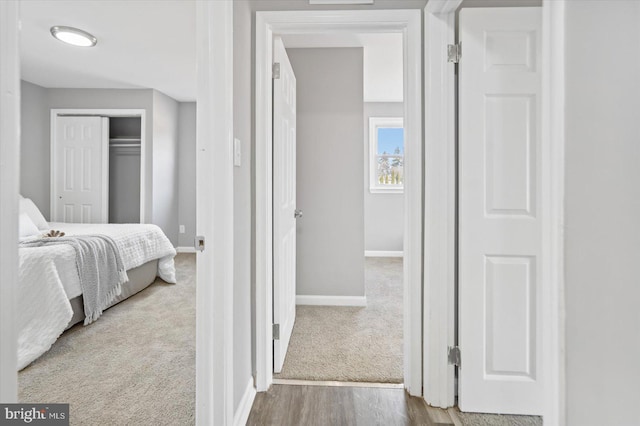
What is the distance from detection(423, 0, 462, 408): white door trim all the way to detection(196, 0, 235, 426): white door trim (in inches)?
39.0

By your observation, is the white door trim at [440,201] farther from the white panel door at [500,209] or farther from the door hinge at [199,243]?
the door hinge at [199,243]

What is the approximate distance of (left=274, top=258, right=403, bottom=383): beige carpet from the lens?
6.56ft

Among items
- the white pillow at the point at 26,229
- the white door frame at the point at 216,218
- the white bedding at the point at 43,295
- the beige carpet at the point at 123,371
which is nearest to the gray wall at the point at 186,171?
the white pillow at the point at 26,229

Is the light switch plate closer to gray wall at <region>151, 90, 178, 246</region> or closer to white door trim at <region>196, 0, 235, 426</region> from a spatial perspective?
white door trim at <region>196, 0, 235, 426</region>

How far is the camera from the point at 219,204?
1280mm

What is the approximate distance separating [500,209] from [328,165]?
1813 millimetres

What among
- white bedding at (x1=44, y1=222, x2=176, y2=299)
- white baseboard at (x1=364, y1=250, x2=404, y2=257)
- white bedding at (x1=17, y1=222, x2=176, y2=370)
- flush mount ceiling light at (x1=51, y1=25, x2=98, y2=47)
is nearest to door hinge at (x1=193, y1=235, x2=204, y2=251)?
white bedding at (x1=17, y1=222, x2=176, y2=370)

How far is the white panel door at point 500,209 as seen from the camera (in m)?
1.61

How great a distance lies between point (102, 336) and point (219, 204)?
196cm

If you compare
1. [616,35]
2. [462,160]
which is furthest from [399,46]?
[616,35]

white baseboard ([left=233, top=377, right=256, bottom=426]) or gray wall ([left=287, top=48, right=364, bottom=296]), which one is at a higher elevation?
gray wall ([left=287, top=48, right=364, bottom=296])

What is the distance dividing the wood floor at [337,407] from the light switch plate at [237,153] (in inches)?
46.8

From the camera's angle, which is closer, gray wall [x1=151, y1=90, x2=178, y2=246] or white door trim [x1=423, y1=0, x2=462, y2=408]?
white door trim [x1=423, y1=0, x2=462, y2=408]

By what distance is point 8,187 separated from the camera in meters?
0.51
